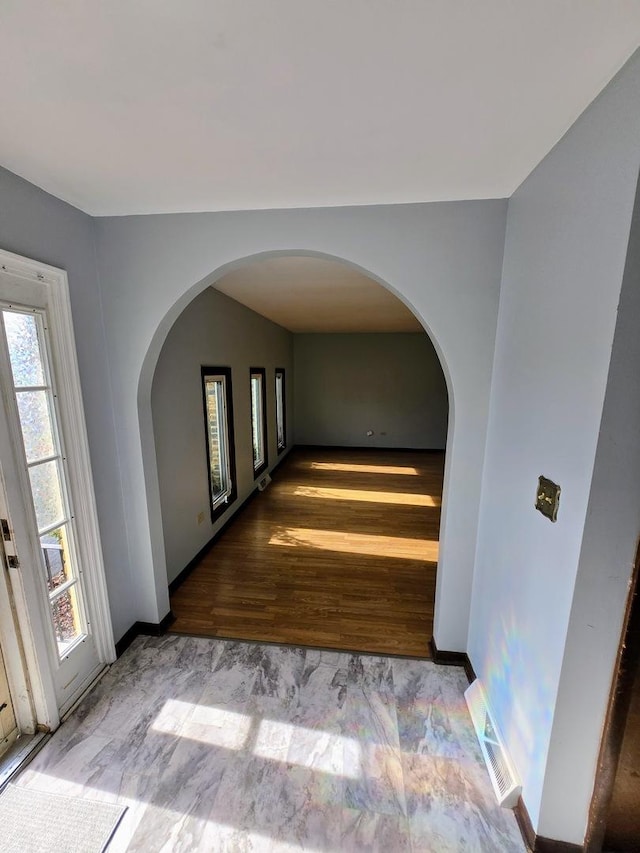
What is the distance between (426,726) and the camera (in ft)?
5.58

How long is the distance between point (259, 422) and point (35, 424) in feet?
12.0

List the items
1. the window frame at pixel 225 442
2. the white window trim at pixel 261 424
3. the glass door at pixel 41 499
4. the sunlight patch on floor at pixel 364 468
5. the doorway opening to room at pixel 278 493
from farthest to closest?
the sunlight patch on floor at pixel 364 468
the white window trim at pixel 261 424
the window frame at pixel 225 442
the doorway opening to room at pixel 278 493
the glass door at pixel 41 499

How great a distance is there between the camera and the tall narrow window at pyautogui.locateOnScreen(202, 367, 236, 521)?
11.7 ft

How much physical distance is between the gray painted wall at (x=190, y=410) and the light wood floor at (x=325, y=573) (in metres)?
0.39

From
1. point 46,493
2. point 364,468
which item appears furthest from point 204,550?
point 364,468

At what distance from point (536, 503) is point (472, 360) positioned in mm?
785

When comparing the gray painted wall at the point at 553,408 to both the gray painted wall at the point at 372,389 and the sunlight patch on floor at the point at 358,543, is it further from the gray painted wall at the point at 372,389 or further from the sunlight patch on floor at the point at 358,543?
the gray painted wall at the point at 372,389

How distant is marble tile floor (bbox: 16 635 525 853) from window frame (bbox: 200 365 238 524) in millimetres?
1646

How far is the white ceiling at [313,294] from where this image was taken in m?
2.78

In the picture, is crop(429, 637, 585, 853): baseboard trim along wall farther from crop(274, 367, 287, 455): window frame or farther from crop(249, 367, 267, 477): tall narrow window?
crop(274, 367, 287, 455): window frame

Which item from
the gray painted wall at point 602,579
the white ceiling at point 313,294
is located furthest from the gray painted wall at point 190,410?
the gray painted wall at point 602,579

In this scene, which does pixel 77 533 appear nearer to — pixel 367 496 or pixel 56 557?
pixel 56 557

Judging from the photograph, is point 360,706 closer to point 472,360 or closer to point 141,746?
point 141,746

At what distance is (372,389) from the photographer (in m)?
7.32
